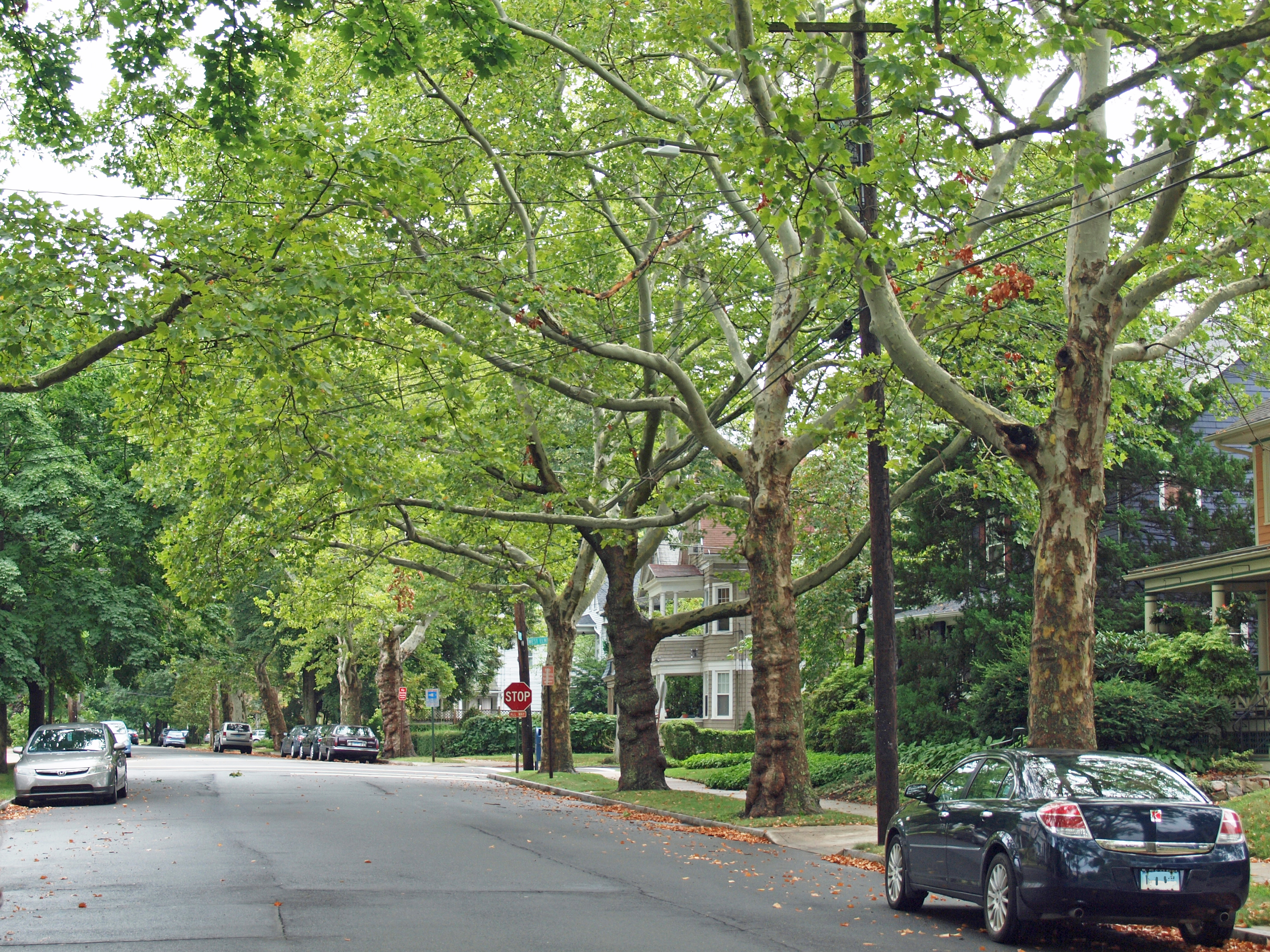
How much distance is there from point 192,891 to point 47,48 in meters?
8.29

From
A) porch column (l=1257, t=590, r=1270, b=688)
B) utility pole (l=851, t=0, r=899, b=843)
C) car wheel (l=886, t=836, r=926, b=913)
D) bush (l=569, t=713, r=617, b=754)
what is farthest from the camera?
bush (l=569, t=713, r=617, b=754)

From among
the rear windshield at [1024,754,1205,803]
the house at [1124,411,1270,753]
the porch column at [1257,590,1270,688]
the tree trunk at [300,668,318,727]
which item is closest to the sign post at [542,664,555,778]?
the house at [1124,411,1270,753]

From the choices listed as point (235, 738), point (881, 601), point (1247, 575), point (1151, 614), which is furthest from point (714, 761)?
point (235, 738)

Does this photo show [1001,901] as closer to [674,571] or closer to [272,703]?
[674,571]

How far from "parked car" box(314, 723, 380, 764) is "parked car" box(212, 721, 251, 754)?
17.5m

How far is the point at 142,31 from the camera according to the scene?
36.6 feet

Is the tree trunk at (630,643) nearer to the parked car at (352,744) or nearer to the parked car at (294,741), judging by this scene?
the parked car at (352,744)

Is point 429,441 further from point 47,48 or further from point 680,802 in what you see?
point 47,48

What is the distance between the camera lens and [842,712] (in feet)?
91.8

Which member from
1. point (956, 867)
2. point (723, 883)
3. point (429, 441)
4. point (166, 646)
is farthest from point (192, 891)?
point (166, 646)

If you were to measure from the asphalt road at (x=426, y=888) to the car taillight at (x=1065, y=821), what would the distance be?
39.6 inches

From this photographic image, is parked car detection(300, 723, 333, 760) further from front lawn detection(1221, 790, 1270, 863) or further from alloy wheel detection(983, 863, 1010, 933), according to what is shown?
alloy wheel detection(983, 863, 1010, 933)

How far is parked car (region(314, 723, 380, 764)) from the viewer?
154 feet

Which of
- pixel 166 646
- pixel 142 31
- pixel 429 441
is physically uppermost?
pixel 142 31
